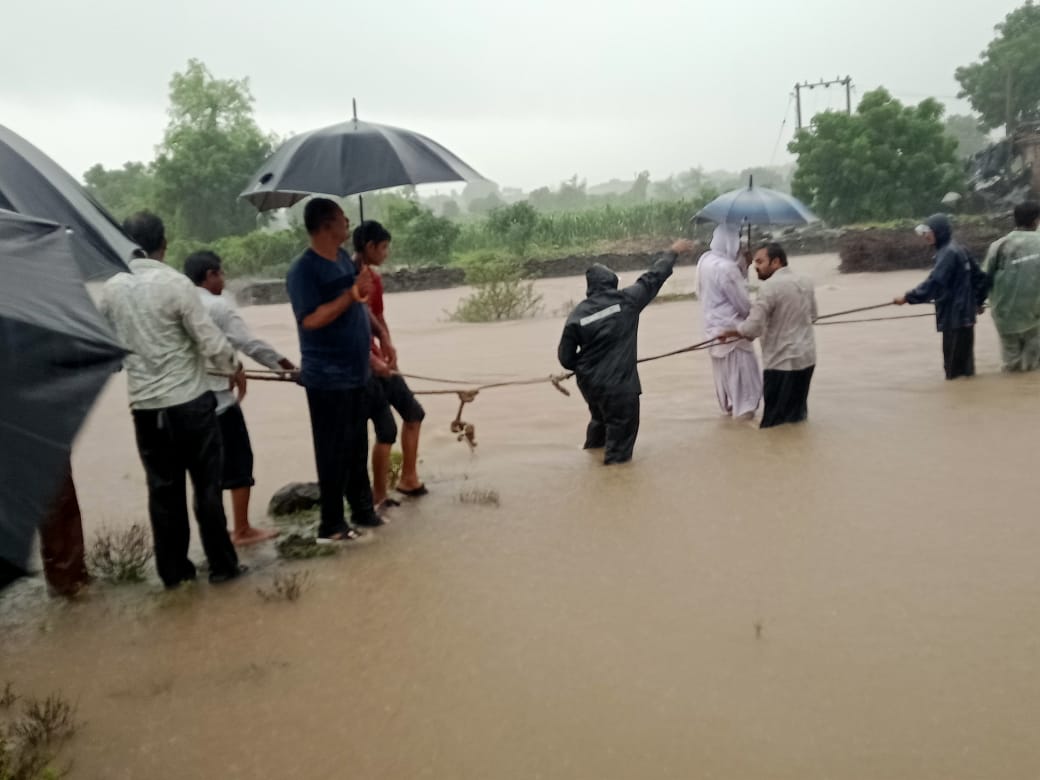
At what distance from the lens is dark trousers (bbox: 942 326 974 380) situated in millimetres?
8562

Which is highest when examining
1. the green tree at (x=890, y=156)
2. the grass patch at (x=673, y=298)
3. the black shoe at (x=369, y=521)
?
the green tree at (x=890, y=156)

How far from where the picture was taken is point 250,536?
5.45 meters

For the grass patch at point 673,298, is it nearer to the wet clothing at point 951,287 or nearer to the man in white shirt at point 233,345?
the wet clothing at point 951,287

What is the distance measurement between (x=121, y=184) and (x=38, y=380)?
6394 cm

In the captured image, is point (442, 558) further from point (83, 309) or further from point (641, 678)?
point (83, 309)

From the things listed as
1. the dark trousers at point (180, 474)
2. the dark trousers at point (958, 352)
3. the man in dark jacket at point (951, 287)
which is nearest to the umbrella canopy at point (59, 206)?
the dark trousers at point (180, 474)

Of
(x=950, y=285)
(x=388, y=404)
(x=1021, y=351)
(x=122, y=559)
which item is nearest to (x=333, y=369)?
(x=388, y=404)

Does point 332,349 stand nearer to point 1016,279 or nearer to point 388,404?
point 388,404

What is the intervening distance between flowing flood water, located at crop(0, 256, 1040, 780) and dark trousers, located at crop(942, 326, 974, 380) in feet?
4.66

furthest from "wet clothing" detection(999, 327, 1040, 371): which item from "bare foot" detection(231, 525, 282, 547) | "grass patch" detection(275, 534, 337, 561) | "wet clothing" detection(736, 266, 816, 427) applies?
"bare foot" detection(231, 525, 282, 547)

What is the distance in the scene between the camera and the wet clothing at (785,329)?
A: 277 inches

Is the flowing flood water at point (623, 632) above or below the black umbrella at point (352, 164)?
below

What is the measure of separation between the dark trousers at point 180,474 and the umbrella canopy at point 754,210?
4.67 meters

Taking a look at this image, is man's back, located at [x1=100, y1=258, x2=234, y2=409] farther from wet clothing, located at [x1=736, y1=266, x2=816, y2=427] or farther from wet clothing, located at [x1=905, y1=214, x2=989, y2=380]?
wet clothing, located at [x1=905, y1=214, x2=989, y2=380]
